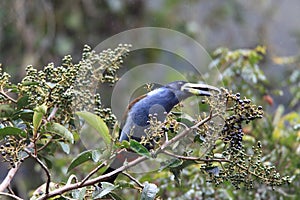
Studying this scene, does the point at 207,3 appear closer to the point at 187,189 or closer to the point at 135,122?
the point at 187,189

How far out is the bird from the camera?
4.19ft

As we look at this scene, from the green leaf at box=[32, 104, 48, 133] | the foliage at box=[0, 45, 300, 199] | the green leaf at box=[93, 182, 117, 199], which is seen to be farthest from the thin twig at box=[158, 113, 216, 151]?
the green leaf at box=[32, 104, 48, 133]

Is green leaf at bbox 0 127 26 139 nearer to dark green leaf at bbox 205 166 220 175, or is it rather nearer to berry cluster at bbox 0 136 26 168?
berry cluster at bbox 0 136 26 168

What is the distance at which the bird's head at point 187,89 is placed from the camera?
1.23 metres

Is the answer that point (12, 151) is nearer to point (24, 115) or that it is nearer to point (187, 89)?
point (24, 115)

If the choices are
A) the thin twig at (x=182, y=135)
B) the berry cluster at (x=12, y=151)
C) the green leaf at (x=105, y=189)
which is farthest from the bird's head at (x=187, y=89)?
the berry cluster at (x=12, y=151)

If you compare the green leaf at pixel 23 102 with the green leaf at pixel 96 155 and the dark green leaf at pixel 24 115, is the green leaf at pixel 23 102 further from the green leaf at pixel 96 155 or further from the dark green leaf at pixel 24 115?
the green leaf at pixel 96 155

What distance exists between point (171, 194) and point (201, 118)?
72 centimetres

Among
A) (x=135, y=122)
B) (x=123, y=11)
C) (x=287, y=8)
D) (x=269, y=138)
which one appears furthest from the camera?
(x=287, y=8)

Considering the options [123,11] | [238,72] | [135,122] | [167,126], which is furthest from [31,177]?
[167,126]

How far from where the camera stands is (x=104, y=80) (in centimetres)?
122

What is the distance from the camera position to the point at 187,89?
1.29 meters

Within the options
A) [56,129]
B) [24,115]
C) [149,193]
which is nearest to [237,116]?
[149,193]

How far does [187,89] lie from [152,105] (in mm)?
147
